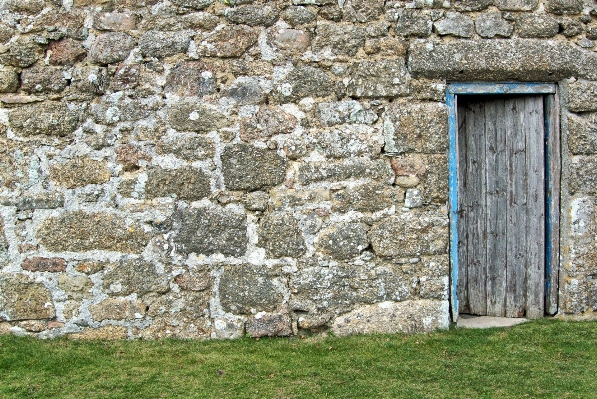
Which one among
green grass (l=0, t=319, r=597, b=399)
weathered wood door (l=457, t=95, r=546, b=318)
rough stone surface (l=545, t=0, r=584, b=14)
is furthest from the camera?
weathered wood door (l=457, t=95, r=546, b=318)

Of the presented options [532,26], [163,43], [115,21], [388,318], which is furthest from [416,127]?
[115,21]

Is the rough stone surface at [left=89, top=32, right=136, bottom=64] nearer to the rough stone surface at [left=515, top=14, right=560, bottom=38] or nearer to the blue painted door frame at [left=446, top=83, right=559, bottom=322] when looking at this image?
the blue painted door frame at [left=446, top=83, right=559, bottom=322]

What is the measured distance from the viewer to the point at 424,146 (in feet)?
13.4

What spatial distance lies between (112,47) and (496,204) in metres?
3.04

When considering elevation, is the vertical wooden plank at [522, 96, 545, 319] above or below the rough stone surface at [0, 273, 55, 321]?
above

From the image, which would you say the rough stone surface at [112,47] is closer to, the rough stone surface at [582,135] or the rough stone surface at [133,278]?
the rough stone surface at [133,278]

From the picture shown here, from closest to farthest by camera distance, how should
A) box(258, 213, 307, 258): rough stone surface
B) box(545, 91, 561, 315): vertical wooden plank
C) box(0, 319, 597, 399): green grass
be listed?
box(0, 319, 597, 399): green grass, box(258, 213, 307, 258): rough stone surface, box(545, 91, 561, 315): vertical wooden plank

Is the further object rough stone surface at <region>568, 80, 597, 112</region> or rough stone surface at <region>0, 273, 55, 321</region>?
rough stone surface at <region>568, 80, 597, 112</region>

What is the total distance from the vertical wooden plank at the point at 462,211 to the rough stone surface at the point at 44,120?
2834 mm

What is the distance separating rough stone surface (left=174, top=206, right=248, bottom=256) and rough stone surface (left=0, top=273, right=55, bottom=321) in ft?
3.29

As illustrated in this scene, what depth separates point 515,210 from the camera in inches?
175

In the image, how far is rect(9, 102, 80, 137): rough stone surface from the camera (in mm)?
4070

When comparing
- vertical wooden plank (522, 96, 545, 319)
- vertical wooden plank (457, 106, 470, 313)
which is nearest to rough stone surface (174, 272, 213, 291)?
vertical wooden plank (457, 106, 470, 313)

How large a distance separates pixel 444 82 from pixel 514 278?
1.60m
